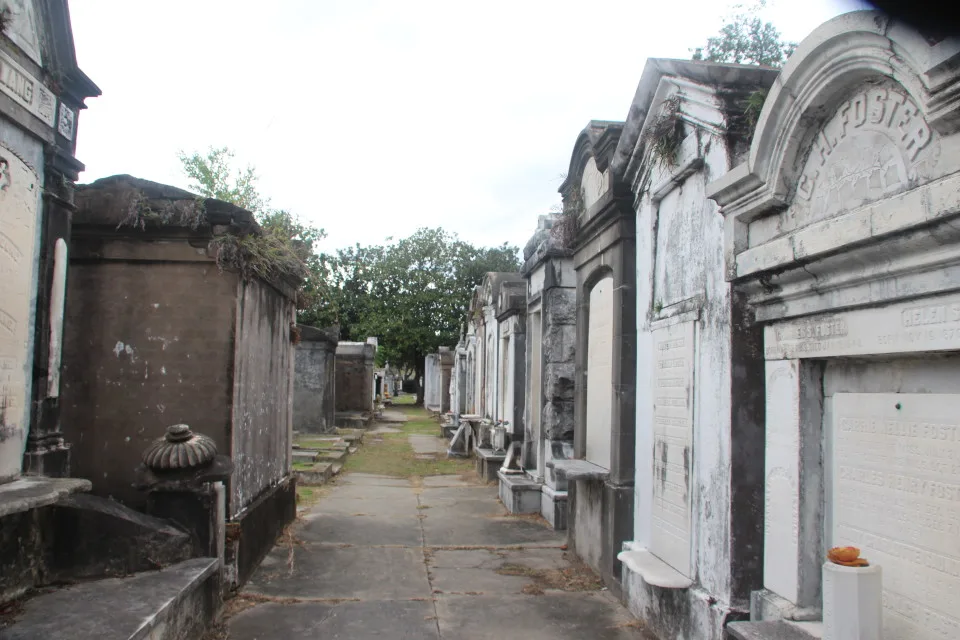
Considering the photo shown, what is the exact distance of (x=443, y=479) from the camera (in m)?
12.0

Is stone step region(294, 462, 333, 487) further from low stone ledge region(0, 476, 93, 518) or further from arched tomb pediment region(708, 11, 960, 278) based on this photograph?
arched tomb pediment region(708, 11, 960, 278)

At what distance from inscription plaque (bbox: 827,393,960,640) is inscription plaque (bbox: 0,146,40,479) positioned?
4.42m

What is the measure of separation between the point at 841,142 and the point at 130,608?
4.25 m

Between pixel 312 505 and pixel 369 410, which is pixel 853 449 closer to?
pixel 312 505

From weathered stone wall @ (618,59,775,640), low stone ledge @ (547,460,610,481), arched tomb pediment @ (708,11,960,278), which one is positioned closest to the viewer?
arched tomb pediment @ (708,11,960,278)

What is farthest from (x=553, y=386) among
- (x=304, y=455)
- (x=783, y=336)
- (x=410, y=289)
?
(x=410, y=289)

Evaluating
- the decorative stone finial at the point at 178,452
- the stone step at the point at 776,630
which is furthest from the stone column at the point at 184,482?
the stone step at the point at 776,630

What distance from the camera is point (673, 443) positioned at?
477 centimetres

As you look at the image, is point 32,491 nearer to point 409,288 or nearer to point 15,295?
point 15,295

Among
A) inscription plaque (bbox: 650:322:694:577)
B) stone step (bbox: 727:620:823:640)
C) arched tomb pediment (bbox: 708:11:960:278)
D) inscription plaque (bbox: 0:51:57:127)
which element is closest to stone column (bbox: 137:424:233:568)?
inscription plaque (bbox: 0:51:57:127)

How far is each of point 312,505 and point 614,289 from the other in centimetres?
523

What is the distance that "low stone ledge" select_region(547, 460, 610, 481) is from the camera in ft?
19.8

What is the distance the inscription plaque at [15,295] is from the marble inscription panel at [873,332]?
4.22 meters

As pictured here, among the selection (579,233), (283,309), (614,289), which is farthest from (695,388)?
(283,309)
